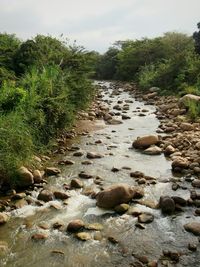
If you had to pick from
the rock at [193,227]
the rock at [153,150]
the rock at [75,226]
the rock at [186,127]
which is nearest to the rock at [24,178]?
the rock at [75,226]

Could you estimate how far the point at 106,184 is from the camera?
8.45m

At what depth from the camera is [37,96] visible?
34.1 feet

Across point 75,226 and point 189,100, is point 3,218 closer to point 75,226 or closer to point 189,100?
point 75,226

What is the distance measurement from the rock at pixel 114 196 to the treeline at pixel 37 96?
1964 millimetres

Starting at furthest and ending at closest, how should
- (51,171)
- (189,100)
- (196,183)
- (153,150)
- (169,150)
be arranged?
(189,100)
(153,150)
(169,150)
(51,171)
(196,183)

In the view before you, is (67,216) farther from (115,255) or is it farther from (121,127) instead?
(121,127)

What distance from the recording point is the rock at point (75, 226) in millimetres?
6289

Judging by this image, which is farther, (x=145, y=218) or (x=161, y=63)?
(x=161, y=63)

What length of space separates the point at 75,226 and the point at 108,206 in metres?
1.02

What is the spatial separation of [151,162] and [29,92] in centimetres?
403

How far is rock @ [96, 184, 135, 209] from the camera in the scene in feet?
23.5

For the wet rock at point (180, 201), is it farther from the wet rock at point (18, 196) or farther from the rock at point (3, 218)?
the rock at point (3, 218)

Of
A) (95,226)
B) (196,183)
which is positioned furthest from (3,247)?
(196,183)

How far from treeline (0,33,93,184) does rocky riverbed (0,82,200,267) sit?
58 cm
